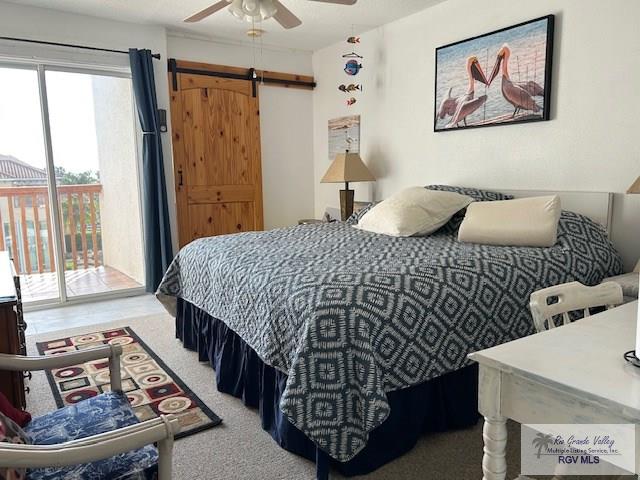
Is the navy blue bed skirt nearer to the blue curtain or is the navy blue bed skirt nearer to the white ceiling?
the blue curtain

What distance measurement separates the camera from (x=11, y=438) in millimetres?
1140

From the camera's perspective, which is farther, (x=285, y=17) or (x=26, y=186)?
(x=26, y=186)

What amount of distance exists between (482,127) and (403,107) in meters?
0.88

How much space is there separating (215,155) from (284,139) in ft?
2.70

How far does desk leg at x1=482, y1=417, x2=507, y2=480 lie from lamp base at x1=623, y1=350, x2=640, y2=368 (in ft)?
0.93

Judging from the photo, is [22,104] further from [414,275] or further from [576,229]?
[576,229]

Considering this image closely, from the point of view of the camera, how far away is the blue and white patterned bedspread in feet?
5.30

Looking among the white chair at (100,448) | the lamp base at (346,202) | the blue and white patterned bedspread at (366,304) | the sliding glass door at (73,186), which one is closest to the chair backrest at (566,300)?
the blue and white patterned bedspread at (366,304)

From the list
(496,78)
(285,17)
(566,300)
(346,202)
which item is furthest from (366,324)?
(346,202)

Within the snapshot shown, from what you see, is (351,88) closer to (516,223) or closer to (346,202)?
(346,202)

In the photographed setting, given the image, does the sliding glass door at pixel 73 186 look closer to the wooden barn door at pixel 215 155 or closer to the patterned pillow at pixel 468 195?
the wooden barn door at pixel 215 155

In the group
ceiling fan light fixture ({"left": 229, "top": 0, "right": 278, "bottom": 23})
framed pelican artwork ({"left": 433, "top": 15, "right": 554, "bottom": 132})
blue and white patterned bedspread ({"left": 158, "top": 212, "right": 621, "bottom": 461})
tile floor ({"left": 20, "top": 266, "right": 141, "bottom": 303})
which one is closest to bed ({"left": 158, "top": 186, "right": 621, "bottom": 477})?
blue and white patterned bedspread ({"left": 158, "top": 212, "right": 621, "bottom": 461})

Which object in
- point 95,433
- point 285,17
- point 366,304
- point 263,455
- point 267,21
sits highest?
point 267,21

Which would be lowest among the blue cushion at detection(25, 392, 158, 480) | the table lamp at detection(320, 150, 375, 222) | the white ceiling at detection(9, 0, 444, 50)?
the blue cushion at detection(25, 392, 158, 480)
